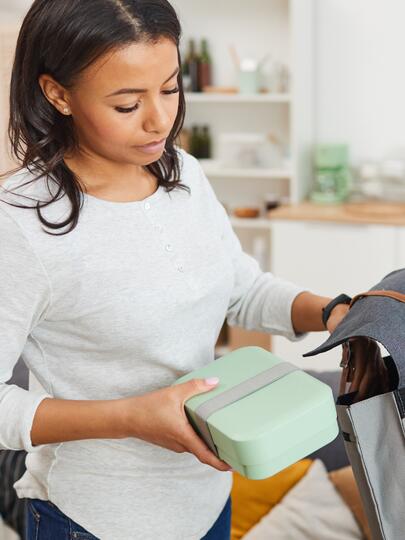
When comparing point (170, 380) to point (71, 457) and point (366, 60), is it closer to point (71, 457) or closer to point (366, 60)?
point (71, 457)

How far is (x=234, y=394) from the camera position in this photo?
1.00m

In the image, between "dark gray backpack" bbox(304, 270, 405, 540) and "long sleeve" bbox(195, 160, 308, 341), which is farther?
"long sleeve" bbox(195, 160, 308, 341)

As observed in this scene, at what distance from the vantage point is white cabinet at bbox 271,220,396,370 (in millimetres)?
3305

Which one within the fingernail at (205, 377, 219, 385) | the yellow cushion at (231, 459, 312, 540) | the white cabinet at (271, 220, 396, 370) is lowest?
the yellow cushion at (231, 459, 312, 540)

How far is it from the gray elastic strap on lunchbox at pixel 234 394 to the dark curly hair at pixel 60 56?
0.29m

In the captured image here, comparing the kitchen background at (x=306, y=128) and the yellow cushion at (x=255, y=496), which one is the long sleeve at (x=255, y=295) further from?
the kitchen background at (x=306, y=128)

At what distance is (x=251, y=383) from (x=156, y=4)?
505 mm

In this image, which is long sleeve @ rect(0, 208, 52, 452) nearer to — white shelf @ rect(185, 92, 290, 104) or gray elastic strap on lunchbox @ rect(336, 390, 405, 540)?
gray elastic strap on lunchbox @ rect(336, 390, 405, 540)

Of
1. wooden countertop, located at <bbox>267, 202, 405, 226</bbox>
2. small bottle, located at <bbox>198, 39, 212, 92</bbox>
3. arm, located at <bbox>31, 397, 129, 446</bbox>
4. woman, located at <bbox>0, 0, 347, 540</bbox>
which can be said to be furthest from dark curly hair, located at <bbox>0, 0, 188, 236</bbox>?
small bottle, located at <bbox>198, 39, 212, 92</bbox>

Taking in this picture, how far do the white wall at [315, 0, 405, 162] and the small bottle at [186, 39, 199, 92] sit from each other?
0.58 m

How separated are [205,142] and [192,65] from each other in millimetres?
384

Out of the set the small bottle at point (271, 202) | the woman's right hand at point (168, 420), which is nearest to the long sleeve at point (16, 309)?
the woman's right hand at point (168, 420)

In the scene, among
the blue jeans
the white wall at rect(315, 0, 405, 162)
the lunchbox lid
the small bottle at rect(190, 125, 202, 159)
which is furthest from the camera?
the small bottle at rect(190, 125, 202, 159)

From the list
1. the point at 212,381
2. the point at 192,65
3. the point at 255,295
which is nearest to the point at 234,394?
the point at 212,381
